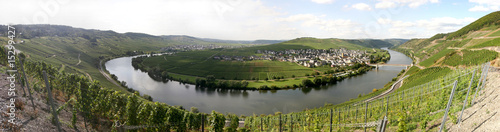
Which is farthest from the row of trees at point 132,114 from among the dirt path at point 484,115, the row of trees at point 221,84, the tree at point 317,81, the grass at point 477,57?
the tree at point 317,81

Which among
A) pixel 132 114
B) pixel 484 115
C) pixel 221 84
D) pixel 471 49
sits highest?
pixel 471 49

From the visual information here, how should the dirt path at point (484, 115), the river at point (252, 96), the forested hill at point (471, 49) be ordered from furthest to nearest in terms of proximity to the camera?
the river at point (252, 96)
the forested hill at point (471, 49)
the dirt path at point (484, 115)

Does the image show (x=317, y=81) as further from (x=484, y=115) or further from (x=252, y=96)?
(x=484, y=115)

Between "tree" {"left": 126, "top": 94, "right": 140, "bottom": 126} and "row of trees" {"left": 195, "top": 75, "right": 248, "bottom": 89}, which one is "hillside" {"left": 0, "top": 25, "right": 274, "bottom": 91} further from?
"tree" {"left": 126, "top": 94, "right": 140, "bottom": 126}

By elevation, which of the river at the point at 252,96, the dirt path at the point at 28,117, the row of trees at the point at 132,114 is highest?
the dirt path at the point at 28,117

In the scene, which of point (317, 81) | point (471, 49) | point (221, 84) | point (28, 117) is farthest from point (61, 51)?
point (471, 49)

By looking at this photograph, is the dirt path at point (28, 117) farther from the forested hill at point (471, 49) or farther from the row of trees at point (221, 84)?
the row of trees at point (221, 84)

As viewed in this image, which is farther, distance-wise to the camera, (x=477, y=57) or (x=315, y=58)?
(x=315, y=58)

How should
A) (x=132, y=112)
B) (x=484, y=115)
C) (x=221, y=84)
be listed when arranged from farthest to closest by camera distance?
(x=221, y=84) → (x=132, y=112) → (x=484, y=115)

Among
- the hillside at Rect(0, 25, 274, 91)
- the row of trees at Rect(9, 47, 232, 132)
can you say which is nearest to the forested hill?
the row of trees at Rect(9, 47, 232, 132)
